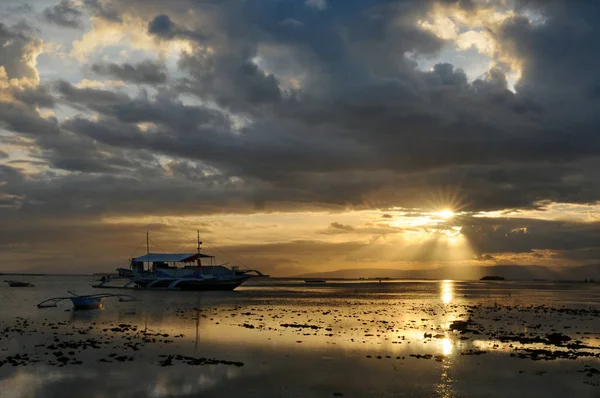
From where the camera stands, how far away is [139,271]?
146m

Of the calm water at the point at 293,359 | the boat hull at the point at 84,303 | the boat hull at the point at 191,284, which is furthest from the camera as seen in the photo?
the boat hull at the point at 191,284

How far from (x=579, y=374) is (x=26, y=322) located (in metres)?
47.1

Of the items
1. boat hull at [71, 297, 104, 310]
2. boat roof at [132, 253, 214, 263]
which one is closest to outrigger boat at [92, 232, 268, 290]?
boat roof at [132, 253, 214, 263]

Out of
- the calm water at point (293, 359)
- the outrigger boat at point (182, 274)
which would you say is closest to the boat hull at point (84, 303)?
the calm water at point (293, 359)

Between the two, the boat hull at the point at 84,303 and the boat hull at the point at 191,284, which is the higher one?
the boat hull at the point at 84,303

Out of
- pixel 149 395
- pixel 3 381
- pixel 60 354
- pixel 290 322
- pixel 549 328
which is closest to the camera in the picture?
pixel 149 395

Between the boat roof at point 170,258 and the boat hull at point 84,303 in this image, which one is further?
the boat roof at point 170,258

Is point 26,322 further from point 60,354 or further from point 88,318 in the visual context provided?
point 60,354

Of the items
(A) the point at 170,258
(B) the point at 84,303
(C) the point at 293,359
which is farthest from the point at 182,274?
(C) the point at 293,359

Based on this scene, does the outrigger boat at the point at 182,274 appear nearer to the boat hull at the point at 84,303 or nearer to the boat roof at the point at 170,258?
the boat roof at the point at 170,258

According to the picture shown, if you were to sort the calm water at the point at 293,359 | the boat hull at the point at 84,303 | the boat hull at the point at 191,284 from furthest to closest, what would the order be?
the boat hull at the point at 191,284 → the boat hull at the point at 84,303 → the calm water at the point at 293,359

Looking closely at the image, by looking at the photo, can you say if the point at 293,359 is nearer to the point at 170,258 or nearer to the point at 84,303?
the point at 84,303

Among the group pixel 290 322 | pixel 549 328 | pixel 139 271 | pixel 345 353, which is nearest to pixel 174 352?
pixel 345 353

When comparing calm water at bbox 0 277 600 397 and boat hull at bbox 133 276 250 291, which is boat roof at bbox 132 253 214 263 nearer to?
boat hull at bbox 133 276 250 291
